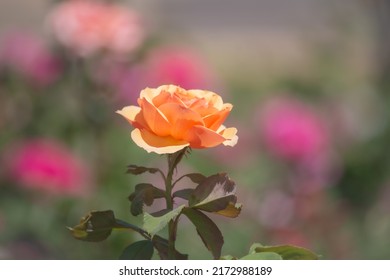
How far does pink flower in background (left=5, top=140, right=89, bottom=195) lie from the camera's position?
170 centimetres

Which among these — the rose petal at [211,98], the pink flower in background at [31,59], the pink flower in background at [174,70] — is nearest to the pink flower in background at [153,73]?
the pink flower in background at [174,70]

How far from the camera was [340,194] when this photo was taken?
76.6 inches

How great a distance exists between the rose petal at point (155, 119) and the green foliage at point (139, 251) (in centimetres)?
4

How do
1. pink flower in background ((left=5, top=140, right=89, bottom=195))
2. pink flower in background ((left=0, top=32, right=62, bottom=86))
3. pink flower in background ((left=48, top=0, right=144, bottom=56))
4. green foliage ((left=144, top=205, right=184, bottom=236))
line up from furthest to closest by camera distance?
pink flower in background ((left=0, top=32, right=62, bottom=86)) < pink flower in background ((left=48, top=0, right=144, bottom=56)) < pink flower in background ((left=5, top=140, right=89, bottom=195)) < green foliage ((left=144, top=205, right=184, bottom=236))

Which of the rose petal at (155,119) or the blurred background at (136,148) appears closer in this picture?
the rose petal at (155,119)

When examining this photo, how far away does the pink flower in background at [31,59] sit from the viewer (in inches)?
76.4

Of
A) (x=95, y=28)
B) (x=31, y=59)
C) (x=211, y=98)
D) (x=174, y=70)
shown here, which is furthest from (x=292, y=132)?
(x=211, y=98)

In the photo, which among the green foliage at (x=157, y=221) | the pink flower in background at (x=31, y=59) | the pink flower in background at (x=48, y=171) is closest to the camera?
the green foliage at (x=157, y=221)

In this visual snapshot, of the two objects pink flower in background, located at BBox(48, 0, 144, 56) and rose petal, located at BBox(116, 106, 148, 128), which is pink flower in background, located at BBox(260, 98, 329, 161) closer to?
pink flower in background, located at BBox(48, 0, 144, 56)

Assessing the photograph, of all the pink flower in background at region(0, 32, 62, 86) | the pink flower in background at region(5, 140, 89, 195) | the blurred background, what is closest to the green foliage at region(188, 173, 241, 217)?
the blurred background

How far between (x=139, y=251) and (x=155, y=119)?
52 mm

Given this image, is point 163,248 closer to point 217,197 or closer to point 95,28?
point 217,197

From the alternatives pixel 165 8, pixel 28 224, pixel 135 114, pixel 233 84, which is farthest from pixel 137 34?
pixel 165 8

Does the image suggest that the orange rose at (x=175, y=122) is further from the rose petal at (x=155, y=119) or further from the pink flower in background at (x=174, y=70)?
the pink flower in background at (x=174, y=70)
